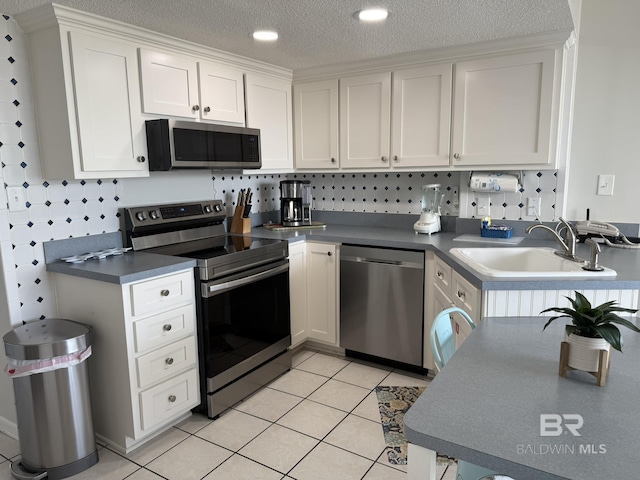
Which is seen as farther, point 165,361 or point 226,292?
point 226,292

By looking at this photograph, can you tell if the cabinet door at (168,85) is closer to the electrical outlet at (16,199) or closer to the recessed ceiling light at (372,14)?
the electrical outlet at (16,199)

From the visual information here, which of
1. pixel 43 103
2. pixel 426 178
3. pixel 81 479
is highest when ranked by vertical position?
pixel 43 103

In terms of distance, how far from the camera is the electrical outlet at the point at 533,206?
9.42 ft

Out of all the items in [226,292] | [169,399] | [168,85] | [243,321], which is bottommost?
[169,399]

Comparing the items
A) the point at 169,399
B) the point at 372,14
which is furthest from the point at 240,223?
the point at 372,14

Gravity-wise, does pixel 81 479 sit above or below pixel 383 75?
below

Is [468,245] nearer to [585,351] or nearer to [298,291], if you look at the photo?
[298,291]

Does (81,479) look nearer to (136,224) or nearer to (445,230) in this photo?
(136,224)

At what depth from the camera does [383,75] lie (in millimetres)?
3084

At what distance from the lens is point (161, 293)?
2205 mm

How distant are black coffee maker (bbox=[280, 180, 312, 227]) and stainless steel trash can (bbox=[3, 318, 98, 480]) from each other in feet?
5.89

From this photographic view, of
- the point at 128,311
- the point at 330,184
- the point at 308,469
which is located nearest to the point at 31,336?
the point at 128,311

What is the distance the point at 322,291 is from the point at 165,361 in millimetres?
1285

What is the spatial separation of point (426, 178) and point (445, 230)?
0.42m
